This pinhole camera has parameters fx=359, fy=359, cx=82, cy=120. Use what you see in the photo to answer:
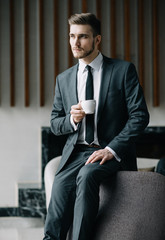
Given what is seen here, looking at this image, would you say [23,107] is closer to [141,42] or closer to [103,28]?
[103,28]

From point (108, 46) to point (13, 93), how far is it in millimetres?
1126

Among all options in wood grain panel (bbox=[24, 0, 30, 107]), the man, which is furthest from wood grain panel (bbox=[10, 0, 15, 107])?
the man

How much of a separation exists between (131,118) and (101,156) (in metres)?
0.28

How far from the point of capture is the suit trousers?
1787 millimetres

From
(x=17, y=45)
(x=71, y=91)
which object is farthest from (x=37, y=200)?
(x=71, y=91)

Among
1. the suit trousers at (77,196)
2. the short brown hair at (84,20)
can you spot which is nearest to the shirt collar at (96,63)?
the short brown hair at (84,20)

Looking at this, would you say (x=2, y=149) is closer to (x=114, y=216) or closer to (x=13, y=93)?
(x=13, y=93)

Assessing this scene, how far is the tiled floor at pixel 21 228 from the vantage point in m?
3.09

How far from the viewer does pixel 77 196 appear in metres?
1.83

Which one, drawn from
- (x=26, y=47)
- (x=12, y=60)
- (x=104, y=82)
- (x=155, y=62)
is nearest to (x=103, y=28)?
(x=155, y=62)

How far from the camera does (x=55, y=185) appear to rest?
2.01 meters

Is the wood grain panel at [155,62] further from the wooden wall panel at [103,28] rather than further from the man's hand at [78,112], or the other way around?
the man's hand at [78,112]

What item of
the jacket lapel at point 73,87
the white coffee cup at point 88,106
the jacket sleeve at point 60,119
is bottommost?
the jacket sleeve at point 60,119

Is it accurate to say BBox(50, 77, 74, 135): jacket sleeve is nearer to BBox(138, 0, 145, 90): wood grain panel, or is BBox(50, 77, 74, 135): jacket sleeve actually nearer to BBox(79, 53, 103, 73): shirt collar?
BBox(79, 53, 103, 73): shirt collar
